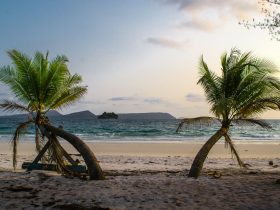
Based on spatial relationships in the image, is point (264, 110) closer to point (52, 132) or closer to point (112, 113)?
point (52, 132)

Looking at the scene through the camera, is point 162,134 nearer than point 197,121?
No

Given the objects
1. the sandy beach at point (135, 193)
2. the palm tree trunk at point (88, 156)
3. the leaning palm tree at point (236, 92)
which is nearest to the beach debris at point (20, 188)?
the sandy beach at point (135, 193)

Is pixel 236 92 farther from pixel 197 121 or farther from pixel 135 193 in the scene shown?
pixel 135 193

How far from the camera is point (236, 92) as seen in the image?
41.8 ft

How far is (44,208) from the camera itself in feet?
28.0

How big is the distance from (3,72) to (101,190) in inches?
216

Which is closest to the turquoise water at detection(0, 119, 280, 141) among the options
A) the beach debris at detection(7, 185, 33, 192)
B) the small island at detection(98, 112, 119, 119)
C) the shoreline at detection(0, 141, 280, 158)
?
the shoreline at detection(0, 141, 280, 158)

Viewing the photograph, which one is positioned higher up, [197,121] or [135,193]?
[197,121]

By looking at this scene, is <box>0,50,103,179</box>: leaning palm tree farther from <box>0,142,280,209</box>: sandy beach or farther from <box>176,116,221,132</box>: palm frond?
<box>176,116,221,132</box>: palm frond

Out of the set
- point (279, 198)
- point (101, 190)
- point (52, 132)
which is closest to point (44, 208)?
point (101, 190)

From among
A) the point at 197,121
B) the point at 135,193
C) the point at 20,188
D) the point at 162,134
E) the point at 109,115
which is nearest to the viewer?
the point at 135,193

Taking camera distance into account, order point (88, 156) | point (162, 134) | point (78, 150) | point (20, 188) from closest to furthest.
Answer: point (20, 188) → point (88, 156) → point (78, 150) → point (162, 134)

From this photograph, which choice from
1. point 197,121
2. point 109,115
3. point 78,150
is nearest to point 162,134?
point 197,121

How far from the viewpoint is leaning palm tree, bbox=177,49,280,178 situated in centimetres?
1225
